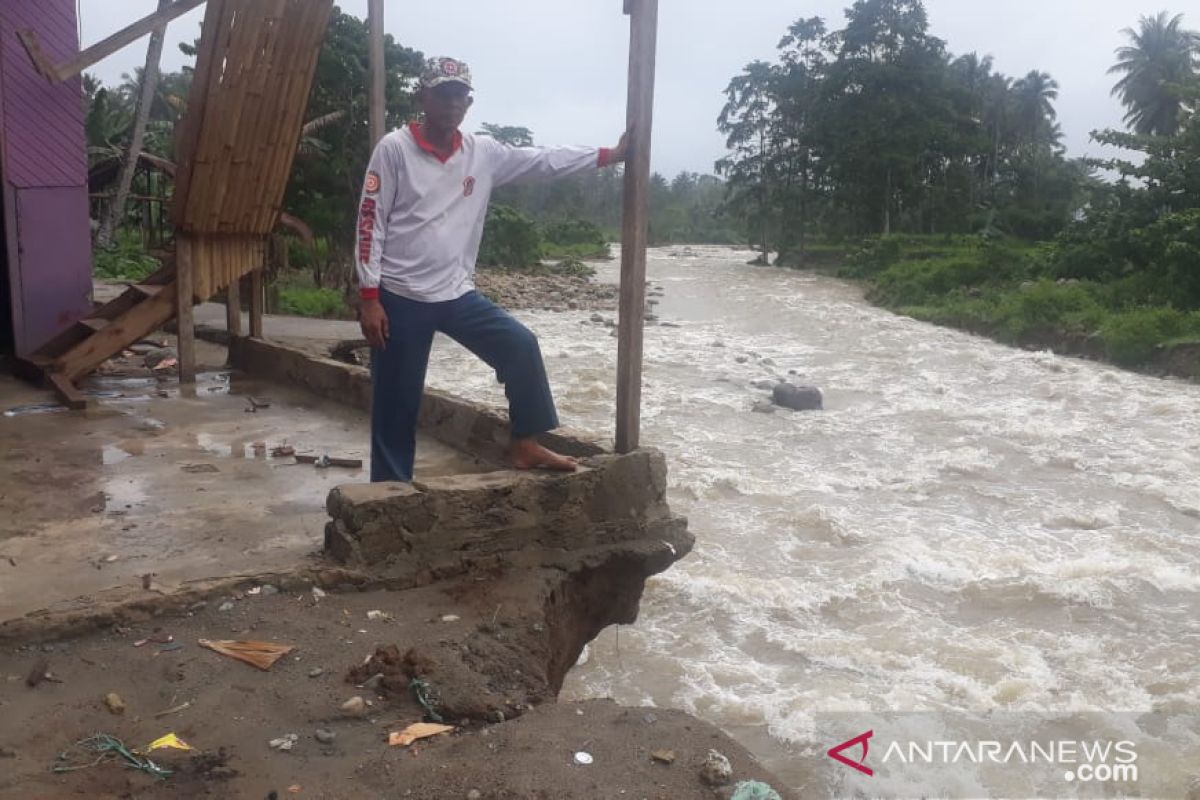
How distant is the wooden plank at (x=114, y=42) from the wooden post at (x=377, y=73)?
1.35m

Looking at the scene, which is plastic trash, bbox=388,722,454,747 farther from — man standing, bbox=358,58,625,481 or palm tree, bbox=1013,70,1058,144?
palm tree, bbox=1013,70,1058,144

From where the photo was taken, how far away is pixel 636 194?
3.94 meters

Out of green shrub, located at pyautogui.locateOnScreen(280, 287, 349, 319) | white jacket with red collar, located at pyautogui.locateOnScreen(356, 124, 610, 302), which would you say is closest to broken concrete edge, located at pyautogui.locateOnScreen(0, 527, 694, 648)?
white jacket with red collar, located at pyautogui.locateOnScreen(356, 124, 610, 302)

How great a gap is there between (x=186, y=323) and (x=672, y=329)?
1373 centimetres

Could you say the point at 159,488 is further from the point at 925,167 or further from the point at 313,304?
the point at 925,167

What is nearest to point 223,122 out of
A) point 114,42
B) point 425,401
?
point 114,42

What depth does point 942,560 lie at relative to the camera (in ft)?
24.7

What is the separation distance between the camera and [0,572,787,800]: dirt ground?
2488 millimetres

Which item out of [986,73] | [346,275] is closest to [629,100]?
[346,275]

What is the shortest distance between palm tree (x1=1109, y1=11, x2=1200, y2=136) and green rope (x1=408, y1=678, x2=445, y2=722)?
41.5 metres

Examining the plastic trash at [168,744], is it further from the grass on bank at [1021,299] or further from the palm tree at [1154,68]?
the palm tree at [1154,68]

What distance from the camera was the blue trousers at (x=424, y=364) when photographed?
390 cm

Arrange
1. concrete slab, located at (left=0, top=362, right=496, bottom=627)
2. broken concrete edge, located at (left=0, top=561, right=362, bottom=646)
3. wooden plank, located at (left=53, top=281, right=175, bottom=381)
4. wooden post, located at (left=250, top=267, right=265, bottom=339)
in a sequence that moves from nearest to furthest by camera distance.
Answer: broken concrete edge, located at (left=0, top=561, right=362, bottom=646), concrete slab, located at (left=0, top=362, right=496, bottom=627), wooden plank, located at (left=53, top=281, right=175, bottom=381), wooden post, located at (left=250, top=267, right=265, bottom=339)

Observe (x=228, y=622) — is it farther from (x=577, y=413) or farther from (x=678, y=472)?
(x=577, y=413)
